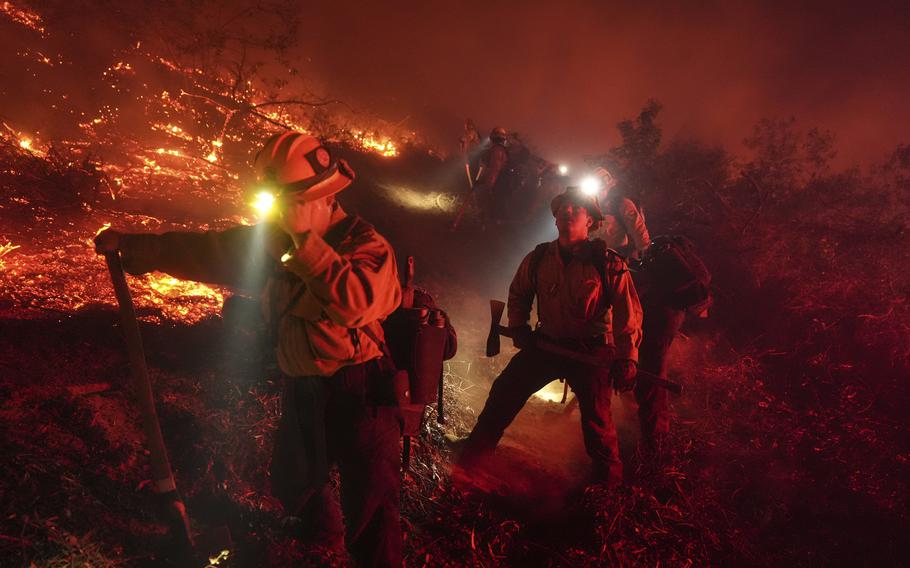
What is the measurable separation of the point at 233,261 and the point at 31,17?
8968 millimetres

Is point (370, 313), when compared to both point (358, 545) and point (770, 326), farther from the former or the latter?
point (770, 326)

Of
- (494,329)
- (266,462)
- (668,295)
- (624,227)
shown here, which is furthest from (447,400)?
(624,227)

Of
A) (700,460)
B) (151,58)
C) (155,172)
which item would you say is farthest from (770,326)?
(151,58)

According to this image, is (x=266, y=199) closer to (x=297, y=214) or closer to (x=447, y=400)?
(x=297, y=214)

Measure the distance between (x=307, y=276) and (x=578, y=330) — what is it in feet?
9.13

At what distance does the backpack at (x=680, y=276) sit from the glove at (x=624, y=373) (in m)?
2.21

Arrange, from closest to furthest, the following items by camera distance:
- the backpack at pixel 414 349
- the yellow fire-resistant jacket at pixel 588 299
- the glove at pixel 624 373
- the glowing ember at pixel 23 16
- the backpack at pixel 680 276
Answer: the backpack at pixel 414 349 → the glove at pixel 624 373 → the yellow fire-resistant jacket at pixel 588 299 → the backpack at pixel 680 276 → the glowing ember at pixel 23 16

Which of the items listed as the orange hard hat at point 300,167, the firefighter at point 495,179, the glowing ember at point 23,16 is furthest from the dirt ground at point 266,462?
the firefighter at point 495,179

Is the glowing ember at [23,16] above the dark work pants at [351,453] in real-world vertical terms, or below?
above

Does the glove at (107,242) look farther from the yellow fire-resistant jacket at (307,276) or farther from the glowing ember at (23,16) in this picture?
the glowing ember at (23,16)

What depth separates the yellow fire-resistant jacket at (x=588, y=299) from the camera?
358 cm

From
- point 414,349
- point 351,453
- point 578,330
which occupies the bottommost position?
point 351,453

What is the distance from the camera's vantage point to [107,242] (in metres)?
2.28

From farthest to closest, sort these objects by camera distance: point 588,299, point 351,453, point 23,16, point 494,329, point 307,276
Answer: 1. point 23,16
2. point 494,329
3. point 588,299
4. point 351,453
5. point 307,276
